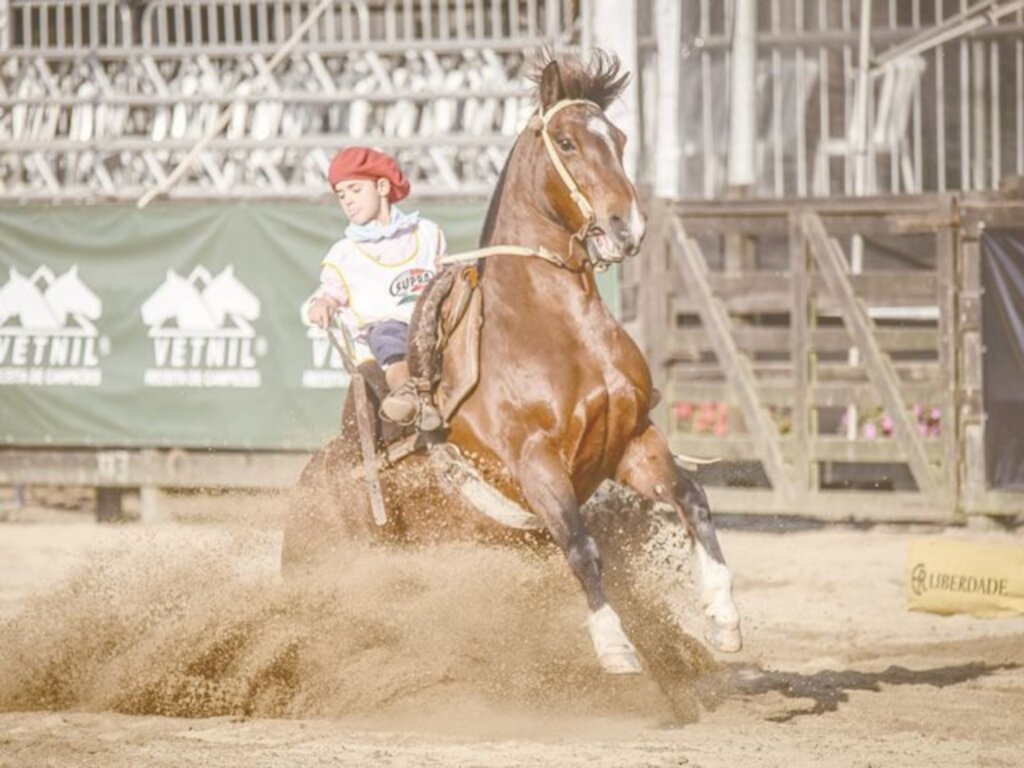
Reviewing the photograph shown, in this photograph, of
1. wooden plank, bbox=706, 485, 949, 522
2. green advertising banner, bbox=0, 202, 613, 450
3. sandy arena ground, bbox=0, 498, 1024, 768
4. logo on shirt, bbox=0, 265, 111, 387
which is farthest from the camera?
logo on shirt, bbox=0, 265, 111, 387

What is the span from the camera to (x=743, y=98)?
16094 millimetres

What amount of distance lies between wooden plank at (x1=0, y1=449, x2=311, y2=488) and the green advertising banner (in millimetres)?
128

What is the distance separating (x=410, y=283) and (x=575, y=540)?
4.98 ft

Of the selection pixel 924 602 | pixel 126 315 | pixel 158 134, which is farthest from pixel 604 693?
pixel 158 134

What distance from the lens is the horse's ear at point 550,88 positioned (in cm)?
796

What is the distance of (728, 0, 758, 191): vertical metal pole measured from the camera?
52.6 ft

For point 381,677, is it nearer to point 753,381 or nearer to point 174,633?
point 174,633

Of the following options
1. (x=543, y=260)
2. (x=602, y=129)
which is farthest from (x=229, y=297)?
(x=602, y=129)

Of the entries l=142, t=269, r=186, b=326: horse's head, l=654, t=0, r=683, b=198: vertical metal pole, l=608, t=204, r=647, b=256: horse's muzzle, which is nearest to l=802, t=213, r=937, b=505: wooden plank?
l=654, t=0, r=683, b=198: vertical metal pole

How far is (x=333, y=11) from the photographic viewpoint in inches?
687

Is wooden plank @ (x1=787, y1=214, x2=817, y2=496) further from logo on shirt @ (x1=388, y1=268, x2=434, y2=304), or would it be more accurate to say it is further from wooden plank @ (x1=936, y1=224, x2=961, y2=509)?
logo on shirt @ (x1=388, y1=268, x2=434, y2=304)

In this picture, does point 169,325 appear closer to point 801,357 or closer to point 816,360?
point 801,357

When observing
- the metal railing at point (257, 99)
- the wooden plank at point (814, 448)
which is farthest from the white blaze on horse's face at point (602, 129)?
the metal railing at point (257, 99)

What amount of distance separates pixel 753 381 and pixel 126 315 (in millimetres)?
4483
